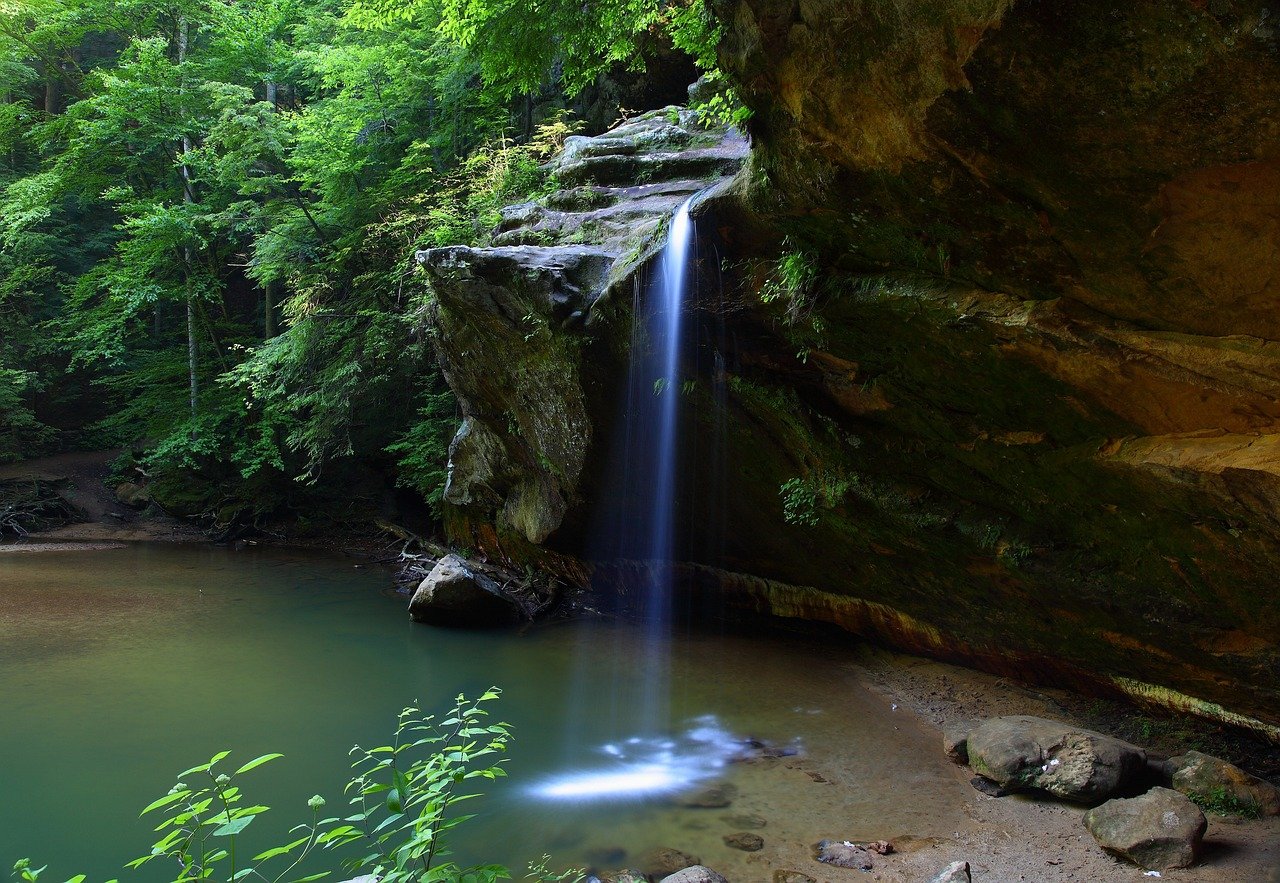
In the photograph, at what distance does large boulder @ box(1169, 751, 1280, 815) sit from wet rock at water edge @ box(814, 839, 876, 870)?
2365mm

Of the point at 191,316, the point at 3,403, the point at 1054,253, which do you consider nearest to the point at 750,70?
the point at 1054,253

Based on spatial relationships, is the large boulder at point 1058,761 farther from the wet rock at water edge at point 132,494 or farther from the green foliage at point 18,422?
the green foliage at point 18,422

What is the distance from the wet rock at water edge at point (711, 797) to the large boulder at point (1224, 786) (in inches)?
124

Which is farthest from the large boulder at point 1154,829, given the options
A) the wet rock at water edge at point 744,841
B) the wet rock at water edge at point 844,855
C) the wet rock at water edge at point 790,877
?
the wet rock at water edge at point 744,841

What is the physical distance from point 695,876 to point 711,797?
1.49 m

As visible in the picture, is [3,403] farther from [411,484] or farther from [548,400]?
[548,400]

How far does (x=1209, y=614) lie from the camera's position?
5.72 meters

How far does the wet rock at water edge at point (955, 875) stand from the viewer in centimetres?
443

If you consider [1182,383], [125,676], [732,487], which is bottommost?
[125,676]

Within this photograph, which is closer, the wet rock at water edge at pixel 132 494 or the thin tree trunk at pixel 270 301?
the thin tree trunk at pixel 270 301

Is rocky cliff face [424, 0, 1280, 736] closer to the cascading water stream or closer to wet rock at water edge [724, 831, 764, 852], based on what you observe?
the cascading water stream

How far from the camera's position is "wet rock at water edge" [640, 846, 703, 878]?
16.5ft

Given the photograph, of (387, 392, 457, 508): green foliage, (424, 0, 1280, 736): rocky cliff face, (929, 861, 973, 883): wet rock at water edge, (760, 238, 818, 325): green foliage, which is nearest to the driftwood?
(387, 392, 457, 508): green foliage

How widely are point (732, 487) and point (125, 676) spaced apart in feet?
22.6
